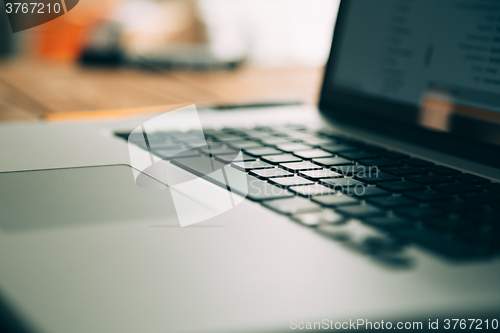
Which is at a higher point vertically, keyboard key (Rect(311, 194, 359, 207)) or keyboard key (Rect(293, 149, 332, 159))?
keyboard key (Rect(311, 194, 359, 207))

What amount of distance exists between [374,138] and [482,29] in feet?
0.57

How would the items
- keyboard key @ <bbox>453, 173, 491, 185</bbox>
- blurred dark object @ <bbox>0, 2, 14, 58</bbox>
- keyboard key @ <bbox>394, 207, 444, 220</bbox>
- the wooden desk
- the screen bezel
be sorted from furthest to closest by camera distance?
1. blurred dark object @ <bbox>0, 2, 14, 58</bbox>
2. the wooden desk
3. the screen bezel
4. keyboard key @ <bbox>453, 173, 491, 185</bbox>
5. keyboard key @ <bbox>394, 207, 444, 220</bbox>

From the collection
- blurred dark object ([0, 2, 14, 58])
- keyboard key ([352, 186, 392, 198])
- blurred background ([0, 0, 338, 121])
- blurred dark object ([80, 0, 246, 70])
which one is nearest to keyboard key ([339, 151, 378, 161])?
keyboard key ([352, 186, 392, 198])

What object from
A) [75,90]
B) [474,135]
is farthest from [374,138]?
[75,90]

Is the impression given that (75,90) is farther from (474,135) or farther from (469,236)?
(469,236)

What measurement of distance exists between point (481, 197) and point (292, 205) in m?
0.15

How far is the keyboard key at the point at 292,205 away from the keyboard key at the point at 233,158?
4.6 inches

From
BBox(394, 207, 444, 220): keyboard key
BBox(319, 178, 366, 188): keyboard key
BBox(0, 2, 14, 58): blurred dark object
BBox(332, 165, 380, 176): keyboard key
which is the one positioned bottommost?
BBox(0, 2, 14, 58): blurred dark object

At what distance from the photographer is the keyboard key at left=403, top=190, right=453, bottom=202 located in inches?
13.8

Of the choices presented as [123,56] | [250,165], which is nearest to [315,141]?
[250,165]

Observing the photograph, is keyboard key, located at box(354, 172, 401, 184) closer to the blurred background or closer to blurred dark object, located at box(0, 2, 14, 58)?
the blurred background

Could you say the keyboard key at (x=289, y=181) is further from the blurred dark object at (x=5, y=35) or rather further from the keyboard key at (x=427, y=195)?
the blurred dark object at (x=5, y=35)

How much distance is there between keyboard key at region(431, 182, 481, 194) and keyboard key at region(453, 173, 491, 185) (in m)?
0.01

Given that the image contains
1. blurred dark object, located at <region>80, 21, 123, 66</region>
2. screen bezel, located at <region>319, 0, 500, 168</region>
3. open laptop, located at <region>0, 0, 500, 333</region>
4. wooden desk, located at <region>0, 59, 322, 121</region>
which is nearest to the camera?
open laptop, located at <region>0, 0, 500, 333</region>
